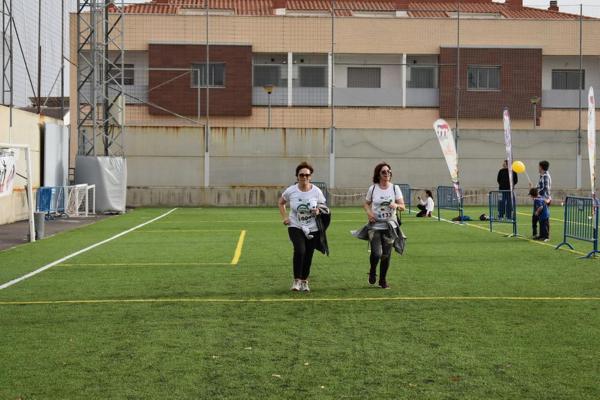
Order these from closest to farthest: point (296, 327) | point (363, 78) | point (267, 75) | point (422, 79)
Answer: point (296, 327), point (267, 75), point (422, 79), point (363, 78)

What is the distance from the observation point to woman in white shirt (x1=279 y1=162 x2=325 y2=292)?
42.8 feet

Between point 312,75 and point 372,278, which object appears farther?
point 312,75

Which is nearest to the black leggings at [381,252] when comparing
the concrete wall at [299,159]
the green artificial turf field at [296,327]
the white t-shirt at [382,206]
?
the white t-shirt at [382,206]

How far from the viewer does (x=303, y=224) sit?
13.2 m

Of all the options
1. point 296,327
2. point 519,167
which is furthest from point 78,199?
point 296,327

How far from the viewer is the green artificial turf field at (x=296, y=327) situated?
7.51m

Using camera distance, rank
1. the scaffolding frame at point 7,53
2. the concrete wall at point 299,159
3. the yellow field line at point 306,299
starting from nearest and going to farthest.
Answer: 1. the yellow field line at point 306,299
2. the scaffolding frame at point 7,53
3. the concrete wall at point 299,159

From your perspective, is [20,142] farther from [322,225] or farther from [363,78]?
[363,78]

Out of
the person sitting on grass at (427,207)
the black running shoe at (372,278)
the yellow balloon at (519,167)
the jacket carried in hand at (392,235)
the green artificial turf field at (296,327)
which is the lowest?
the green artificial turf field at (296,327)

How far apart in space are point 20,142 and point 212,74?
19.6m

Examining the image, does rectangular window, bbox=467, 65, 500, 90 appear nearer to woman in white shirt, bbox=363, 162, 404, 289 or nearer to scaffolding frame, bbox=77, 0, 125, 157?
scaffolding frame, bbox=77, 0, 125, 157

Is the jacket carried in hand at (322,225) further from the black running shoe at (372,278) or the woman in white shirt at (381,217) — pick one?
the black running shoe at (372,278)

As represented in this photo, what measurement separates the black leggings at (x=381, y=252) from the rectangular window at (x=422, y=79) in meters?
37.2

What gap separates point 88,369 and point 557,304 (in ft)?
19.6
